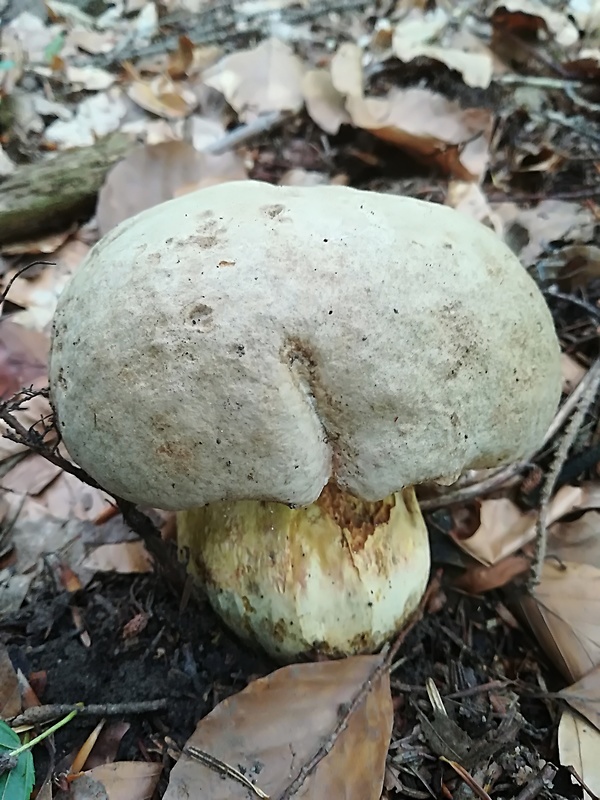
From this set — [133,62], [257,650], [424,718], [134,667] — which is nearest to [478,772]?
[424,718]

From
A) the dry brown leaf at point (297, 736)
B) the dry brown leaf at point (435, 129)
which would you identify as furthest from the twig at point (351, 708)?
the dry brown leaf at point (435, 129)

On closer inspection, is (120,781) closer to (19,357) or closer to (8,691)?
(8,691)

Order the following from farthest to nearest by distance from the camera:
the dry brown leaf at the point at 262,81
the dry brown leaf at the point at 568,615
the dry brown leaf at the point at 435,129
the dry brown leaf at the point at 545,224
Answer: the dry brown leaf at the point at 262,81 < the dry brown leaf at the point at 435,129 < the dry brown leaf at the point at 545,224 < the dry brown leaf at the point at 568,615

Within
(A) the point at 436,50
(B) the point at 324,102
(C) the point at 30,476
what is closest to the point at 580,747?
(C) the point at 30,476

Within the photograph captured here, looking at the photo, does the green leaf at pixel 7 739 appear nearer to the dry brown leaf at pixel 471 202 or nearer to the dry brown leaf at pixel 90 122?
the dry brown leaf at pixel 471 202

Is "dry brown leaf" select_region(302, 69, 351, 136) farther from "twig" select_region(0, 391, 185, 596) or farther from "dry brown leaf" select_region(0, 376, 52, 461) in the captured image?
"twig" select_region(0, 391, 185, 596)

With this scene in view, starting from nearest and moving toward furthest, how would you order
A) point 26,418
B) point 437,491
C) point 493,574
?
1. point 493,574
2. point 437,491
3. point 26,418

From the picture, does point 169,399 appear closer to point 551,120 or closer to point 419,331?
point 419,331
